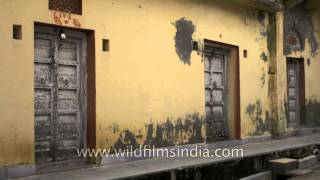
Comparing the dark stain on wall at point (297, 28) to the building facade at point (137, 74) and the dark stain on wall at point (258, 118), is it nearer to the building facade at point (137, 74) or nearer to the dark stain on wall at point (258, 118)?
the building facade at point (137, 74)

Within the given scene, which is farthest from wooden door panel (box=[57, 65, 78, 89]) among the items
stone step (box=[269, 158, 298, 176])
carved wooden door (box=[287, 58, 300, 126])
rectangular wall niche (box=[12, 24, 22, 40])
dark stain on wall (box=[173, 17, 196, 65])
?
carved wooden door (box=[287, 58, 300, 126])

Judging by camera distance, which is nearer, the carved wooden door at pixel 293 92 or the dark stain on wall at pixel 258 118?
the dark stain on wall at pixel 258 118

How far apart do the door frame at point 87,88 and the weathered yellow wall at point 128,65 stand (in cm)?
9

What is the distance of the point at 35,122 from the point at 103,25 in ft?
6.09

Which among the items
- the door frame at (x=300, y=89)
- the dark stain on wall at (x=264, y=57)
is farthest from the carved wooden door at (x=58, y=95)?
the door frame at (x=300, y=89)

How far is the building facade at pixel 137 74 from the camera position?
705cm

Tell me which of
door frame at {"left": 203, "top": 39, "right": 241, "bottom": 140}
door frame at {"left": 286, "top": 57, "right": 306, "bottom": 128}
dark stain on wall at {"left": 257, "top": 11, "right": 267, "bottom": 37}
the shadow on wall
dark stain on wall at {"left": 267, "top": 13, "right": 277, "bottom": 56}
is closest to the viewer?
the shadow on wall

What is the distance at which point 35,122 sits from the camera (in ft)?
24.3

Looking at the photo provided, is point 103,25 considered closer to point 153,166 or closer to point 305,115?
point 153,166

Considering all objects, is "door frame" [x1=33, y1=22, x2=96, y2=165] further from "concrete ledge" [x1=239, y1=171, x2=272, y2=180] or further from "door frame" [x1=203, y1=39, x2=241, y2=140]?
"door frame" [x1=203, y1=39, x2=241, y2=140]

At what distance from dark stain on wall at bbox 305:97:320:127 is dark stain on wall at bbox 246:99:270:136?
7.02ft

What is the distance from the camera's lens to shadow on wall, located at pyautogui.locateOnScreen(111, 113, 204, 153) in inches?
339

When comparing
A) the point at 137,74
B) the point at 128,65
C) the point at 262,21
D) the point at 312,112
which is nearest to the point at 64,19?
the point at 128,65

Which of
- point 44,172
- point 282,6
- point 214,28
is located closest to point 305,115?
point 282,6
